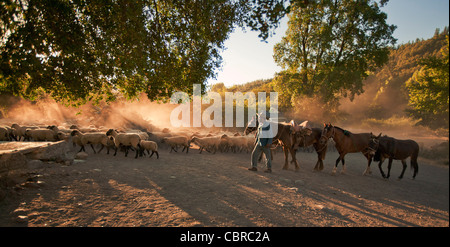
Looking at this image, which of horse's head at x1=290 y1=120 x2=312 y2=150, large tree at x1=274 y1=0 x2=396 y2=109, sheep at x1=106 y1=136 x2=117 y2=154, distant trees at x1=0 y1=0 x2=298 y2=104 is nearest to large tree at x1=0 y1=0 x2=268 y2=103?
distant trees at x1=0 y1=0 x2=298 y2=104

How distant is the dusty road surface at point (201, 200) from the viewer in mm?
3848

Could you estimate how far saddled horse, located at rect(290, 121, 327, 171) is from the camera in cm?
1001

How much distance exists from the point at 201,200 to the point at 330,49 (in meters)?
21.8

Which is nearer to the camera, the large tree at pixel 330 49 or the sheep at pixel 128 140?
the sheep at pixel 128 140

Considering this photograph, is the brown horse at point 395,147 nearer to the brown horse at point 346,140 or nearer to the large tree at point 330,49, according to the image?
the brown horse at point 346,140

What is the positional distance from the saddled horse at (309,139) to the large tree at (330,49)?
1163cm

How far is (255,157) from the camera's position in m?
9.05

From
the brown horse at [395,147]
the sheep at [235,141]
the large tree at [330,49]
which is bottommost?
the sheep at [235,141]

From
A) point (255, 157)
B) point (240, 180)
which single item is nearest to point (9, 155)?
point (240, 180)

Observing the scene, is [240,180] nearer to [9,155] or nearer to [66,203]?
[66,203]

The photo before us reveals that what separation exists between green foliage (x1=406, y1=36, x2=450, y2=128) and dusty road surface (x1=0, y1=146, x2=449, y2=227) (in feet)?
5.53

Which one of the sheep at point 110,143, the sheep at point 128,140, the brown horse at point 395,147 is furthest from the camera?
the sheep at point 110,143

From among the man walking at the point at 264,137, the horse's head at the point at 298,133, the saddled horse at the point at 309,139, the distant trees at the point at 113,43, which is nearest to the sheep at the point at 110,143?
the distant trees at the point at 113,43

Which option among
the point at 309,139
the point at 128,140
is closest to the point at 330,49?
the point at 309,139
